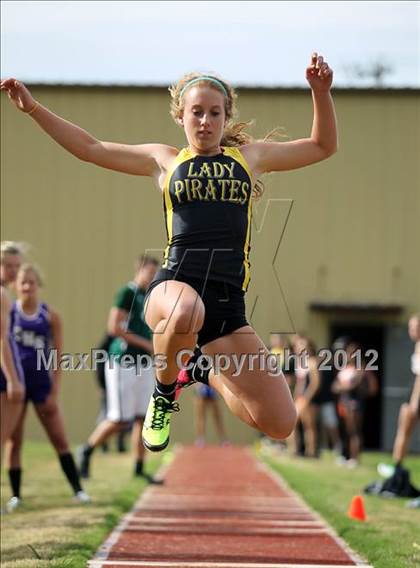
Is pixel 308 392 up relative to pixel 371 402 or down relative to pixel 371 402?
up

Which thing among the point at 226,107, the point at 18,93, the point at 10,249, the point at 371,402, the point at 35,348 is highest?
the point at 18,93

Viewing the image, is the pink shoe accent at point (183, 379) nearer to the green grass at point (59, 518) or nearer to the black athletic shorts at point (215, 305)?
the black athletic shorts at point (215, 305)

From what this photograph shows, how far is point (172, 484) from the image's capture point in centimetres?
1370

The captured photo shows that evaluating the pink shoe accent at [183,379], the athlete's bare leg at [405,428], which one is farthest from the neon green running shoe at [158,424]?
the athlete's bare leg at [405,428]

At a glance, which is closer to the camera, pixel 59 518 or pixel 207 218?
pixel 207 218

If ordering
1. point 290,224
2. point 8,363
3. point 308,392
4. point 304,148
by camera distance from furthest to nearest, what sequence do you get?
point 290,224
point 308,392
point 8,363
point 304,148

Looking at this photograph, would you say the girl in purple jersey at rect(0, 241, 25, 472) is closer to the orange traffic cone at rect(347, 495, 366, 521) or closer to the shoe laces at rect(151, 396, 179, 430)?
the orange traffic cone at rect(347, 495, 366, 521)

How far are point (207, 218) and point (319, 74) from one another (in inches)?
37.4

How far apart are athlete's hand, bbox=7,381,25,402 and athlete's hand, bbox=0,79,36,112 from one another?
3792 millimetres

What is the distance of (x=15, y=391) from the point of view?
964cm

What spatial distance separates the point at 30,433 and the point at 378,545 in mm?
19739

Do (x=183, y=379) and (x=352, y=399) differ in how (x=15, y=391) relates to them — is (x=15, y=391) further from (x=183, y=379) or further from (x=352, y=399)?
(x=352, y=399)

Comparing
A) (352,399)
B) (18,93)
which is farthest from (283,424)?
(352,399)

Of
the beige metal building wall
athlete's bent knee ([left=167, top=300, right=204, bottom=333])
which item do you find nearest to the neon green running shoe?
athlete's bent knee ([left=167, top=300, right=204, bottom=333])
